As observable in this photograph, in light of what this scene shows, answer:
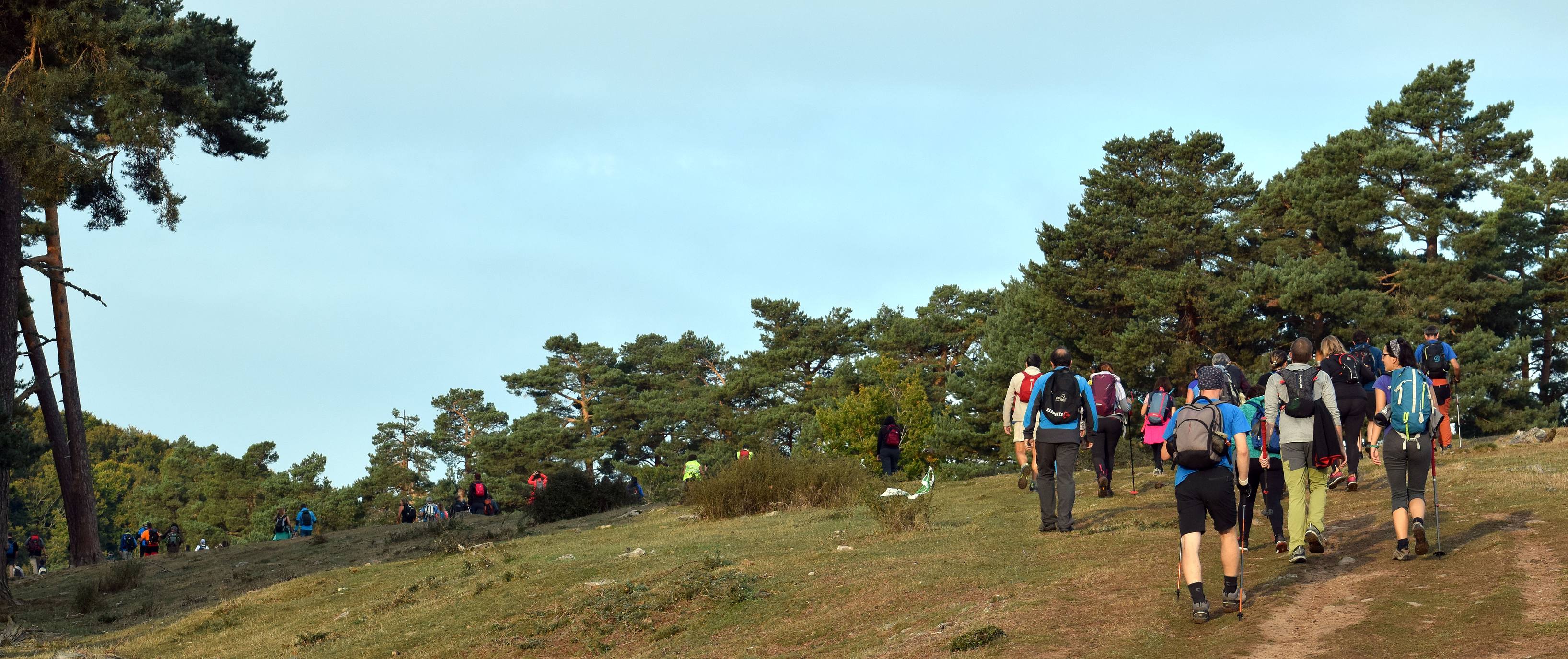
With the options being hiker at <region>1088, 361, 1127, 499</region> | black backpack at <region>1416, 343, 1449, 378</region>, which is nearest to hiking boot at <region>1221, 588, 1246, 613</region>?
hiker at <region>1088, 361, 1127, 499</region>

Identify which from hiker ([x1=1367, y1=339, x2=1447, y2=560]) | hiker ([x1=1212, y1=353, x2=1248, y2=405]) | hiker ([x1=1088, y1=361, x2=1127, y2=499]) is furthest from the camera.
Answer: hiker ([x1=1088, y1=361, x2=1127, y2=499])

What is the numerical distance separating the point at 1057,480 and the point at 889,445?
12.4 m

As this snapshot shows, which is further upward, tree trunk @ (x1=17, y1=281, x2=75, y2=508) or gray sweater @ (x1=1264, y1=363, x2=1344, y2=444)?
tree trunk @ (x1=17, y1=281, x2=75, y2=508)

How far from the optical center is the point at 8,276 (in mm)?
21219

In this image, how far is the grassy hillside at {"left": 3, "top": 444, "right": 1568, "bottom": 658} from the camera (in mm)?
8250

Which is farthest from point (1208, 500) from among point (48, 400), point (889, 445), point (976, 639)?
point (48, 400)

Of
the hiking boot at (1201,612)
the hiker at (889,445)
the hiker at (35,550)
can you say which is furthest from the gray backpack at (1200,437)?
the hiker at (35,550)

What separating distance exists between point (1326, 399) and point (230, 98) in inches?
806

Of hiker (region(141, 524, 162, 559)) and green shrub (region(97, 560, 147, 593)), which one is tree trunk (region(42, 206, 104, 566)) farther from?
green shrub (region(97, 560, 147, 593))

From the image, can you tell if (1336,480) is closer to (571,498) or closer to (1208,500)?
(1208,500)

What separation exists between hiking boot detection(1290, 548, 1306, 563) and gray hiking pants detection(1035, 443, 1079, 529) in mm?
2792

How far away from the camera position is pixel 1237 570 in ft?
29.4

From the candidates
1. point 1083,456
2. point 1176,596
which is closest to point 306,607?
point 1176,596

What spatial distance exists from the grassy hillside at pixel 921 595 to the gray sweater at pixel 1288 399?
108 centimetres
